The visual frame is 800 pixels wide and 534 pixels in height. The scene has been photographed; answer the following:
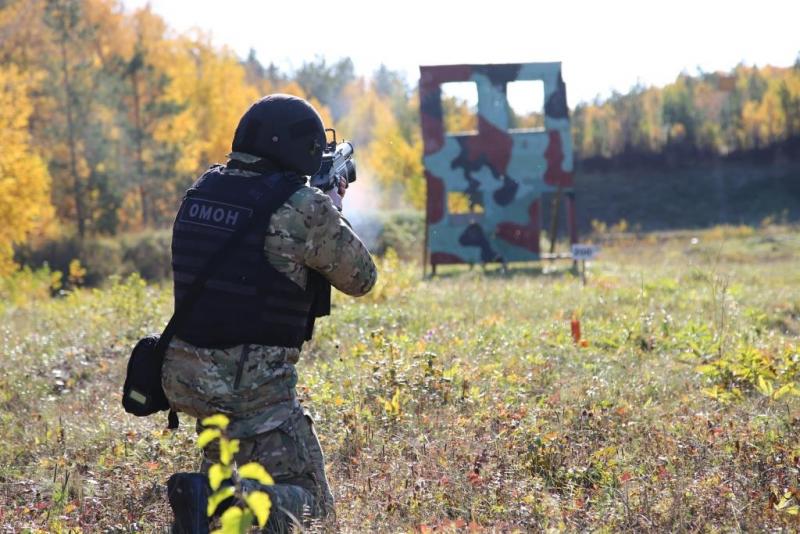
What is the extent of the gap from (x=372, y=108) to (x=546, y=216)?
29.3 metres

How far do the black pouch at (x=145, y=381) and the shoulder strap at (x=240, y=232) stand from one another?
144 mm

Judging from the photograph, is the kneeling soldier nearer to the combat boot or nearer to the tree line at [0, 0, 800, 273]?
the combat boot

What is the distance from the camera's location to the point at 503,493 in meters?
4.46

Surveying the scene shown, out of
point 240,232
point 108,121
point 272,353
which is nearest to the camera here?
point 240,232

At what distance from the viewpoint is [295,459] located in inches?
160

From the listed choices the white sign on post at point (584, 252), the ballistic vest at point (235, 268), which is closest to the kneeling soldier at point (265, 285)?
the ballistic vest at point (235, 268)

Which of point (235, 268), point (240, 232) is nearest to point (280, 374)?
point (235, 268)

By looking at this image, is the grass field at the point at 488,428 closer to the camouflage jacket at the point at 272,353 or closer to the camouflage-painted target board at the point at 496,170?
the camouflage jacket at the point at 272,353

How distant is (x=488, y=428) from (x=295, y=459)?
1.75 metres

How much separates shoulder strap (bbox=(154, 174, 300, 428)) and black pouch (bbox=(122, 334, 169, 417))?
0.47ft

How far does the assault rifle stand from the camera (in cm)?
443

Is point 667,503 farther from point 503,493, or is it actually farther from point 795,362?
point 795,362

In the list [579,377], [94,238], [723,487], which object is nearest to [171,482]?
[723,487]

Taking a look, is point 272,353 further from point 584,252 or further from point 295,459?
point 584,252
